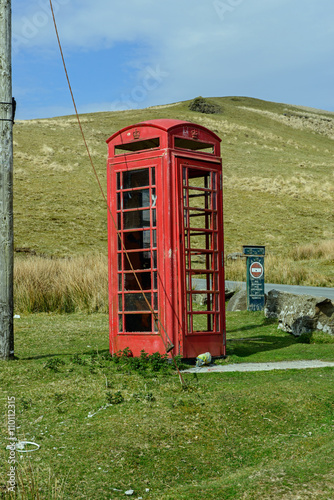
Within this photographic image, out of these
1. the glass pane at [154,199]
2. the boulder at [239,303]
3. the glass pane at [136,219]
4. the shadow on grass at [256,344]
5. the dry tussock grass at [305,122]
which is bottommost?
the shadow on grass at [256,344]

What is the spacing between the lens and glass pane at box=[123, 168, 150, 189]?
26.7 ft

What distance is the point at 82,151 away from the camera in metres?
47.4

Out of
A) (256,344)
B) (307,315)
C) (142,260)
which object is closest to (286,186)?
(307,315)

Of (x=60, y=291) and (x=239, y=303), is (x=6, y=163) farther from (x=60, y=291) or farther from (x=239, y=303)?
(x=239, y=303)

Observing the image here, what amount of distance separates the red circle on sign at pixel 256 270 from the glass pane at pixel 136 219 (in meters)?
5.84

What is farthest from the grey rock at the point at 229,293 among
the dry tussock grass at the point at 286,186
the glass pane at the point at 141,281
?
the dry tussock grass at the point at 286,186

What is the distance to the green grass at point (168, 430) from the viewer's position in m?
4.11

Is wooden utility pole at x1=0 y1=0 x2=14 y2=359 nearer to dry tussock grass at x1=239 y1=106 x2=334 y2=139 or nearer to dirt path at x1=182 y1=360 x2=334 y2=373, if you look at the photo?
dirt path at x1=182 y1=360 x2=334 y2=373

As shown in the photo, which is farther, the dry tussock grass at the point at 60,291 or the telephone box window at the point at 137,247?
the dry tussock grass at the point at 60,291

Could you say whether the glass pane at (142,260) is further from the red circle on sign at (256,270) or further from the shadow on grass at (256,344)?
the red circle on sign at (256,270)

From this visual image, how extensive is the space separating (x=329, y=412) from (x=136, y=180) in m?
4.05

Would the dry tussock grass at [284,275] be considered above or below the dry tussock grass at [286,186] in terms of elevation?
below

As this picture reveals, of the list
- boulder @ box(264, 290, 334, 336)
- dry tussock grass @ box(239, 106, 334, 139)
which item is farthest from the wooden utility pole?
dry tussock grass @ box(239, 106, 334, 139)

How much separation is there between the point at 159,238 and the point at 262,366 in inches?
82.5
